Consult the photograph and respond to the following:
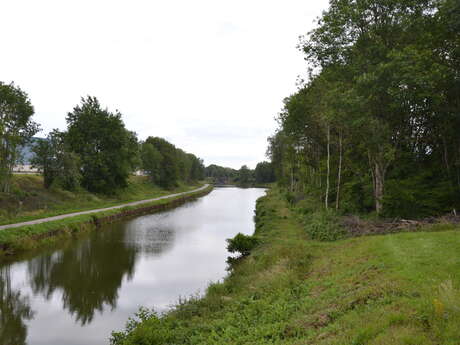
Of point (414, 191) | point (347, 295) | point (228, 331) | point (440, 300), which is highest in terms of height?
point (414, 191)

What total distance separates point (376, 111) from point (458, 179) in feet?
19.0

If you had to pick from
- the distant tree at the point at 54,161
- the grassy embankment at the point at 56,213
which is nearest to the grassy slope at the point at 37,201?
the grassy embankment at the point at 56,213

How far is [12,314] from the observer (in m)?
12.3

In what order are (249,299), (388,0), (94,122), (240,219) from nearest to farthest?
(249,299) → (388,0) → (240,219) → (94,122)

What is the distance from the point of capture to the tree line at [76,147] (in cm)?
3216

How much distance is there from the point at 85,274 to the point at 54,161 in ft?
83.2

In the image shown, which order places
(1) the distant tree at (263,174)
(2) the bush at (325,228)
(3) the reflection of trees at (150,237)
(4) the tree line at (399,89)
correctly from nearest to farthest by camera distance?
(4) the tree line at (399,89), (2) the bush at (325,228), (3) the reflection of trees at (150,237), (1) the distant tree at (263,174)

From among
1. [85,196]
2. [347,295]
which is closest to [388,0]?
[347,295]

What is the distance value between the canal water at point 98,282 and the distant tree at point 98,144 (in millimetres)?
19238

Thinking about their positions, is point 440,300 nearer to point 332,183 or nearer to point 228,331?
point 228,331

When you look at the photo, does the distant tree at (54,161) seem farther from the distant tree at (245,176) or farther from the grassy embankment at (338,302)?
the distant tree at (245,176)

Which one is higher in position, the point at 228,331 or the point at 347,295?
the point at 347,295

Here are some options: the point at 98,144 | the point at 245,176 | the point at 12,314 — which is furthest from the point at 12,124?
the point at 245,176

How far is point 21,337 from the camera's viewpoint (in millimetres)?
10625
